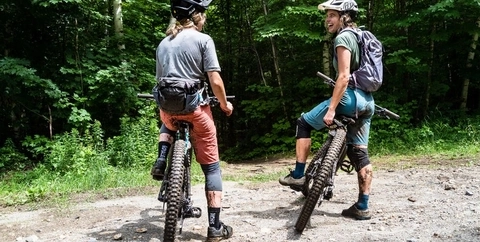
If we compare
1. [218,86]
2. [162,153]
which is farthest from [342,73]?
Result: [162,153]

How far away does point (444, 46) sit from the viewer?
11148 mm

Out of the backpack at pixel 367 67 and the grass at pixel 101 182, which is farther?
the grass at pixel 101 182

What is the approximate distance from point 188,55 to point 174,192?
1.07 m

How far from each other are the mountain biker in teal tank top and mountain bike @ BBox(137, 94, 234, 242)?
107 cm

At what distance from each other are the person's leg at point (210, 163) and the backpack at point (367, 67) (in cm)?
146

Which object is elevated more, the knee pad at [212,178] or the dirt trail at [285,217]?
the knee pad at [212,178]

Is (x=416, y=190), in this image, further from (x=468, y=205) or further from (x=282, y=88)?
(x=282, y=88)

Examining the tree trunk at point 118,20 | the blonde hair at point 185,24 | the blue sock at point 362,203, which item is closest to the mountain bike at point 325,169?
the blue sock at point 362,203

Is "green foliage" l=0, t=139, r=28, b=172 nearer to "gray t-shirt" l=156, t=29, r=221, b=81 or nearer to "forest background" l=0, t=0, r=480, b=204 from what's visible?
"forest background" l=0, t=0, r=480, b=204

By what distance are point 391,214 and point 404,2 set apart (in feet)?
30.6

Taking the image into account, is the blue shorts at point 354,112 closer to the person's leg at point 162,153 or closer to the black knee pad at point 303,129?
the black knee pad at point 303,129

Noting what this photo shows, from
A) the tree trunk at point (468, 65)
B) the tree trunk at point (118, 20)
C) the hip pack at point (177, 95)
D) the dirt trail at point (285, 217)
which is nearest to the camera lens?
the hip pack at point (177, 95)

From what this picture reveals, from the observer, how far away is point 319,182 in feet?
11.4

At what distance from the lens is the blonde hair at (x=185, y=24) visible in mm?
3312
